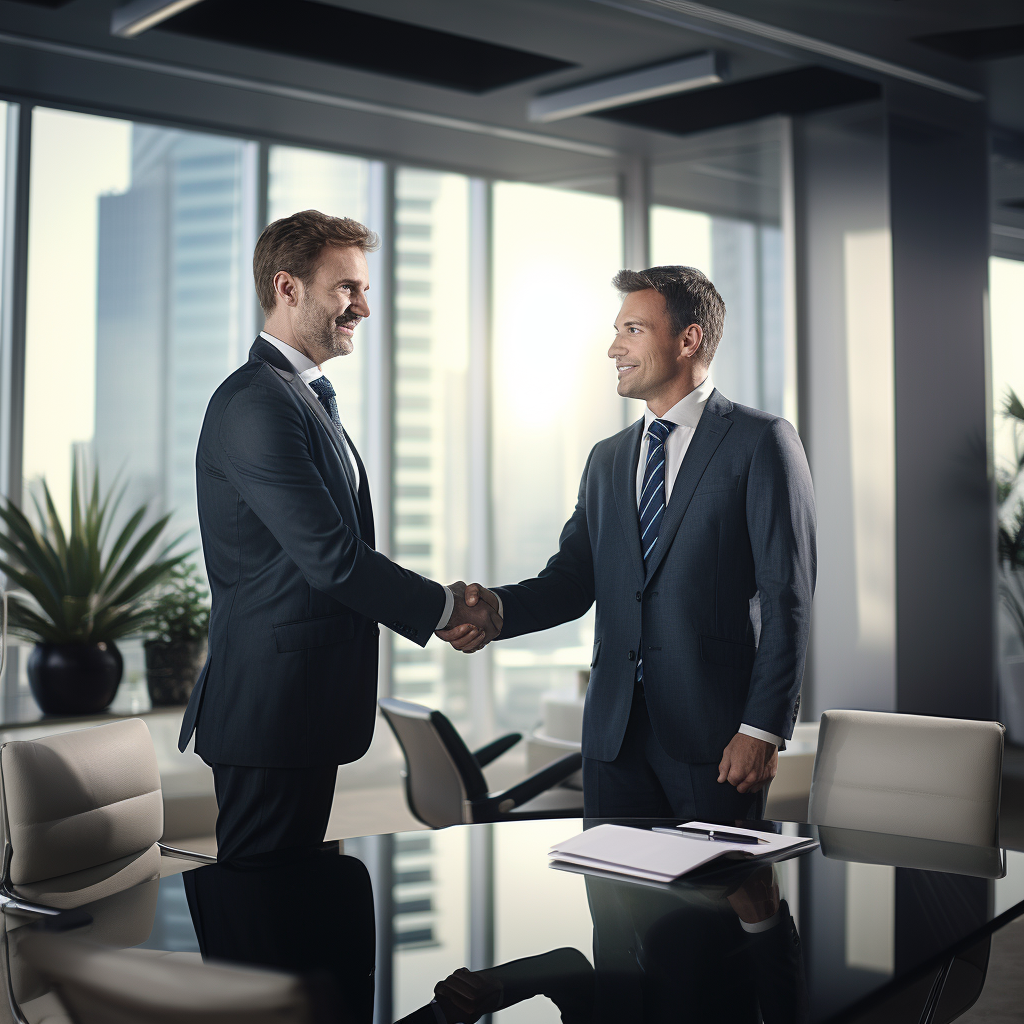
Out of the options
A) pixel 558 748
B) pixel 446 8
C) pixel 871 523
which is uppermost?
pixel 446 8

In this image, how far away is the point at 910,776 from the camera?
7.11 feet

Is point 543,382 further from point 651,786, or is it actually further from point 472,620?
point 651,786

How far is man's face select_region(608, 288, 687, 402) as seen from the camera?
246 centimetres

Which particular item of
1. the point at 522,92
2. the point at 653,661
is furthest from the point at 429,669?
the point at 653,661

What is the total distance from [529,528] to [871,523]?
1.98m

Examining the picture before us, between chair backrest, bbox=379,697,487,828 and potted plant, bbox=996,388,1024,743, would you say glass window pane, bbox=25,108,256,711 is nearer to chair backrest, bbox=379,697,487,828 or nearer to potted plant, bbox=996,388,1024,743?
chair backrest, bbox=379,697,487,828

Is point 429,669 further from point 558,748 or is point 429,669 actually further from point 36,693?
point 36,693

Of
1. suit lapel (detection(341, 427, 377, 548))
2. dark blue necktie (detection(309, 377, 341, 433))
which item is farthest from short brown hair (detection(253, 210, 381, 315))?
suit lapel (detection(341, 427, 377, 548))

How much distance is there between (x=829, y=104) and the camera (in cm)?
566

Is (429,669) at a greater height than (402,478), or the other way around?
(402,478)

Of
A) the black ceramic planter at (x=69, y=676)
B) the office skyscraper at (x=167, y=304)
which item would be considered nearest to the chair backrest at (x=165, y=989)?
the black ceramic planter at (x=69, y=676)

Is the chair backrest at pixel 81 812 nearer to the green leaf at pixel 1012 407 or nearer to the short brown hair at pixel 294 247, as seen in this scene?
the short brown hair at pixel 294 247

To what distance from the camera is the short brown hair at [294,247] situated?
2375mm

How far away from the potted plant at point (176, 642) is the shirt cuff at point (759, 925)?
3357 mm
